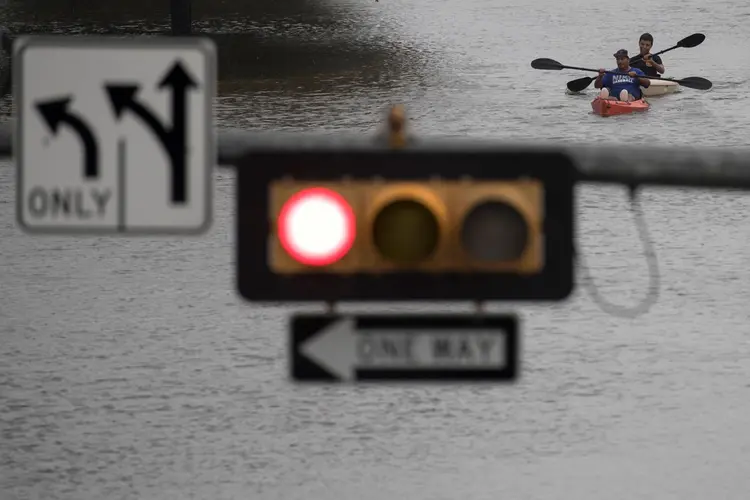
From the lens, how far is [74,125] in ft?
15.6

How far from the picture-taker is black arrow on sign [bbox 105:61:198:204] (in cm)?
477

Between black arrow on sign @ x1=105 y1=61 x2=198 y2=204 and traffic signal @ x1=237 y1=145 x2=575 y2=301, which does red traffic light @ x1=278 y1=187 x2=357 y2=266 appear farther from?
black arrow on sign @ x1=105 y1=61 x2=198 y2=204

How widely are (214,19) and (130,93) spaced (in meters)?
57.0

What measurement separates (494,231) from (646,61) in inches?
1537

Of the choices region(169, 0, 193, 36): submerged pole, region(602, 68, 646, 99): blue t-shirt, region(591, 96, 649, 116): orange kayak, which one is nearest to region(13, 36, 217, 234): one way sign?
region(602, 68, 646, 99): blue t-shirt

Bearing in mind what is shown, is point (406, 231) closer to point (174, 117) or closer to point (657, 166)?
point (174, 117)

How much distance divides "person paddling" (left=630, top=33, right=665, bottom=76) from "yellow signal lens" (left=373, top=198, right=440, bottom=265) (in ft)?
121

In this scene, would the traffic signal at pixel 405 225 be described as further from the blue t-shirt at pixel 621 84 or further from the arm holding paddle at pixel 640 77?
the blue t-shirt at pixel 621 84

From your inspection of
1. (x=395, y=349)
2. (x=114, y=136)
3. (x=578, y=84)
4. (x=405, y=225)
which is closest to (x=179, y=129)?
(x=114, y=136)

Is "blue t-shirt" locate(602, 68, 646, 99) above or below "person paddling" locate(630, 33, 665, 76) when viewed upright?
below

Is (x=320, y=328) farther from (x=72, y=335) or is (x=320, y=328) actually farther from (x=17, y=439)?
(x=72, y=335)

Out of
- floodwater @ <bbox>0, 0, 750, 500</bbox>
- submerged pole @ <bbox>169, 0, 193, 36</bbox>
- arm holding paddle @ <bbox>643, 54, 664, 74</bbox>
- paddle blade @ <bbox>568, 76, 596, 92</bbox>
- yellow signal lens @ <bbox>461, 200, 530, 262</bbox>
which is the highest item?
submerged pole @ <bbox>169, 0, 193, 36</bbox>

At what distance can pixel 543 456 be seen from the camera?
21.2 metres

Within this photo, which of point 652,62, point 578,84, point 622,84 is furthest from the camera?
point 578,84
